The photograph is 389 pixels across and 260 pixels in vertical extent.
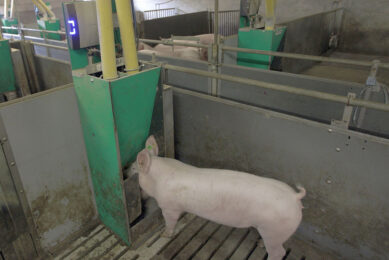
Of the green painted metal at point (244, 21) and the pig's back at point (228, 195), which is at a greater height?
the green painted metal at point (244, 21)

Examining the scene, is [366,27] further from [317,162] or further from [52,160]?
[52,160]

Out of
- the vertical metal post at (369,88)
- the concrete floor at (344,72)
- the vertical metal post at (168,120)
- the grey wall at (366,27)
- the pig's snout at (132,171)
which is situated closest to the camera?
the pig's snout at (132,171)

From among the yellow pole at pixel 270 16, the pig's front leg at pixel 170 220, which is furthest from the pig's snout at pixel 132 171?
the yellow pole at pixel 270 16

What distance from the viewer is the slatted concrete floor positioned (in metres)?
1.84

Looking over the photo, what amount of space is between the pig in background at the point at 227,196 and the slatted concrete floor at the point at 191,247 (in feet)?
0.69

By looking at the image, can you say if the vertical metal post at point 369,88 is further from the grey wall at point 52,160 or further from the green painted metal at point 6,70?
the green painted metal at point 6,70

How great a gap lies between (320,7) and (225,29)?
2469 millimetres

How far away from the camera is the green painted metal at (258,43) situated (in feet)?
11.7

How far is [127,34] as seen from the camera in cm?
157

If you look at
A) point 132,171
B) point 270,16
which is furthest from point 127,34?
point 270,16

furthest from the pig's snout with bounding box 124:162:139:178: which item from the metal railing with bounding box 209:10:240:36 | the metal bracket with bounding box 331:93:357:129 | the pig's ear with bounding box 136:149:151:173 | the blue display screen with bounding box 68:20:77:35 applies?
the metal railing with bounding box 209:10:240:36

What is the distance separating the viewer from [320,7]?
725 cm

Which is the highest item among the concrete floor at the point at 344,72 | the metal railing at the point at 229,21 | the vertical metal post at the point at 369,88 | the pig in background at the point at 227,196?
the metal railing at the point at 229,21

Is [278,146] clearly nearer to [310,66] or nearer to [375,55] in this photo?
[310,66]
